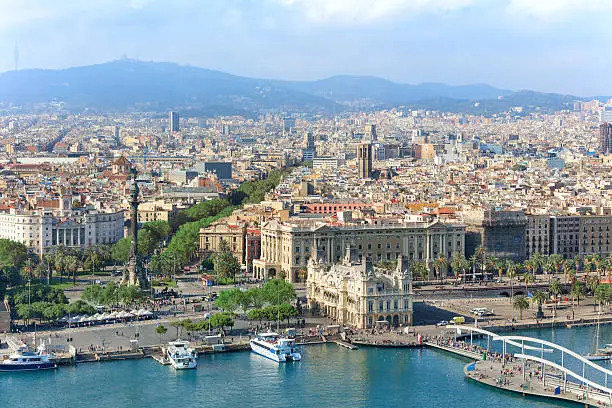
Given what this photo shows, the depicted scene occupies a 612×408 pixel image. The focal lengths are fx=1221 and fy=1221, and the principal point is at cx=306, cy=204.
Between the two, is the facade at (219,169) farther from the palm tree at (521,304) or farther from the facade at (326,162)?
the palm tree at (521,304)

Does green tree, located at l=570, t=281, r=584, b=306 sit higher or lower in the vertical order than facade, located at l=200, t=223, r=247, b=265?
lower

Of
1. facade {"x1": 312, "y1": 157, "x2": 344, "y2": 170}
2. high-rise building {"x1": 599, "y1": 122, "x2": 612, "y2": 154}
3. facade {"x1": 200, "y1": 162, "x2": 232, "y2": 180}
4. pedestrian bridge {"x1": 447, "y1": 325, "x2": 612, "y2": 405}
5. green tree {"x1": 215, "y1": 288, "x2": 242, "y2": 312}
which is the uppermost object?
high-rise building {"x1": 599, "y1": 122, "x2": 612, "y2": 154}

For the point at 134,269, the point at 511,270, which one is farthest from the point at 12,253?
the point at 511,270

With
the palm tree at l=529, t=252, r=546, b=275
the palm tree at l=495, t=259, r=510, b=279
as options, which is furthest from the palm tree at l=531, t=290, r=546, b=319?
the palm tree at l=529, t=252, r=546, b=275

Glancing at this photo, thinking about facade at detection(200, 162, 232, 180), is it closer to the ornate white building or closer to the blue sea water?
the ornate white building

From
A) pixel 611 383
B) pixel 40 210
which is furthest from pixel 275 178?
pixel 611 383

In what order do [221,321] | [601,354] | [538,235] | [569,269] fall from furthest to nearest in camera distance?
1. [538,235]
2. [569,269]
3. [221,321]
4. [601,354]

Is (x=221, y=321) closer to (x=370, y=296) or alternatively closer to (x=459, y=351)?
(x=370, y=296)
